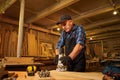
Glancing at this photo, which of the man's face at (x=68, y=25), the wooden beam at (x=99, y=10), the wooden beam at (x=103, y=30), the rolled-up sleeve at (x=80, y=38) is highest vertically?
the wooden beam at (x=99, y=10)

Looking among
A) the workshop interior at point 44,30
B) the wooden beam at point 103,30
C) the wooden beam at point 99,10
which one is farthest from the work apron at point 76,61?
the wooden beam at point 103,30

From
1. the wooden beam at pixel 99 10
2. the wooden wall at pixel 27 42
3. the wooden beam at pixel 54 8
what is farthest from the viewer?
the wooden wall at pixel 27 42

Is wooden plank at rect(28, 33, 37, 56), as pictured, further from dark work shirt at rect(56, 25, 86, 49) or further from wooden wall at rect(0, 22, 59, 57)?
dark work shirt at rect(56, 25, 86, 49)

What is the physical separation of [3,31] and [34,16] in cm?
121

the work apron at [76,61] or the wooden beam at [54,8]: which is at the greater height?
the wooden beam at [54,8]

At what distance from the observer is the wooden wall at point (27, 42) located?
14.3 feet

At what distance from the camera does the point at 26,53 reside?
4.79 m

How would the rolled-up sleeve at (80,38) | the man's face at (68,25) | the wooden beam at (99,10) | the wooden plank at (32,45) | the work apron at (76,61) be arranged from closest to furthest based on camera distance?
1. the rolled-up sleeve at (80,38)
2. the work apron at (76,61)
3. the man's face at (68,25)
4. the wooden beam at (99,10)
5. the wooden plank at (32,45)

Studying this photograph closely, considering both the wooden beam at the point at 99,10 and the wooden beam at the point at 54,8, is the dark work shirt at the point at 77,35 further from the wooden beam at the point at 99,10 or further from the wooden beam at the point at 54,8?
the wooden beam at the point at 99,10

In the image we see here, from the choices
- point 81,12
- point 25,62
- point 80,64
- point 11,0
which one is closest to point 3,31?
point 11,0

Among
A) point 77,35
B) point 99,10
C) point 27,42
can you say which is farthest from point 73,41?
point 27,42

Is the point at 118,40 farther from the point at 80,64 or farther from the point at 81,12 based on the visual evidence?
the point at 80,64

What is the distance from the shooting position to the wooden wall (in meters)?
4.37

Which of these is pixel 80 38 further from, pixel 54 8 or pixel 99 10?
pixel 99 10
